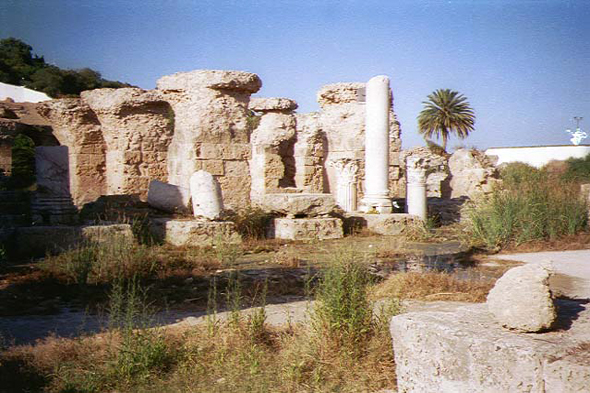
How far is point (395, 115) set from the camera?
17266 mm

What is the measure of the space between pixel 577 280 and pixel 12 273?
7.38 metres

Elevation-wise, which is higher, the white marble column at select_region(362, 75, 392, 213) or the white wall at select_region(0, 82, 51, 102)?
the white wall at select_region(0, 82, 51, 102)

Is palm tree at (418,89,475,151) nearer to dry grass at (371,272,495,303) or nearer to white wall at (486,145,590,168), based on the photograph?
white wall at (486,145,590,168)

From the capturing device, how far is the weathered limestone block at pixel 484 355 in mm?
2580

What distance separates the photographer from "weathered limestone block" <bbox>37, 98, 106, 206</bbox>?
1659cm

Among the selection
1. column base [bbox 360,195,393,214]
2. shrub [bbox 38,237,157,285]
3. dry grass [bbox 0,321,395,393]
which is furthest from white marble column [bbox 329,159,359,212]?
dry grass [bbox 0,321,395,393]

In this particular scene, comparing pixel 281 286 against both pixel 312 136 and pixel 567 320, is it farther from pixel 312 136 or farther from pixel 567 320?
pixel 312 136

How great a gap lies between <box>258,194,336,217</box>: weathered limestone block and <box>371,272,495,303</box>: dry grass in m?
6.04

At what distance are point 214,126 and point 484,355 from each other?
12856 millimetres

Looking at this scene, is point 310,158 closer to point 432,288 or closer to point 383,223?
point 383,223

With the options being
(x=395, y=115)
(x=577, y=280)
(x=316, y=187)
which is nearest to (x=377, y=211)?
(x=316, y=187)

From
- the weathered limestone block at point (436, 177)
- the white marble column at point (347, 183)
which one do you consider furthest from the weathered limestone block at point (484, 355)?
the weathered limestone block at point (436, 177)

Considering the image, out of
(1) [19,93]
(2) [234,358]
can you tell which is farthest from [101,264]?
(1) [19,93]

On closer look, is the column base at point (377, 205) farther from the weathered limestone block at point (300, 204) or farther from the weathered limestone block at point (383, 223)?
the weathered limestone block at point (300, 204)
